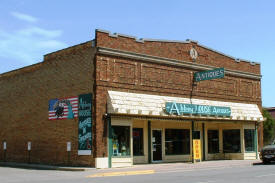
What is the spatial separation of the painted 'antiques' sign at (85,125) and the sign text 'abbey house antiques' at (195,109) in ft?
17.2

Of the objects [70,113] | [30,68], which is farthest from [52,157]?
[30,68]

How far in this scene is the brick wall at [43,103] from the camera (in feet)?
77.9

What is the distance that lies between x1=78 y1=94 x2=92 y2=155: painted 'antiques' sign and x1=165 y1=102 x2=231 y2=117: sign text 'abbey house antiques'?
17.2 feet

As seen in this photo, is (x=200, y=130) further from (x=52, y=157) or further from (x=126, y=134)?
(x=52, y=157)

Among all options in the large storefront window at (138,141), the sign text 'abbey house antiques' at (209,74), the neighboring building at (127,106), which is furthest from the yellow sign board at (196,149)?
the sign text 'abbey house antiques' at (209,74)

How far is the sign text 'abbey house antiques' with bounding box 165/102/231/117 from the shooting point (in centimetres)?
2563

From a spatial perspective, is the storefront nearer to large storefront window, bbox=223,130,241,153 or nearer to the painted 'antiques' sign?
large storefront window, bbox=223,130,241,153

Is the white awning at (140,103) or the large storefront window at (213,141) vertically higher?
the white awning at (140,103)

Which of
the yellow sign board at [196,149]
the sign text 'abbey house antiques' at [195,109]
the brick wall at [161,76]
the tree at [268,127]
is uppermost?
the brick wall at [161,76]

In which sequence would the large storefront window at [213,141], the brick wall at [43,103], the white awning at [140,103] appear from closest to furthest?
the white awning at [140,103], the brick wall at [43,103], the large storefront window at [213,141]

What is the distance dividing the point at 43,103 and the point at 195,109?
34.0 feet

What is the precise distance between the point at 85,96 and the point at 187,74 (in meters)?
8.42

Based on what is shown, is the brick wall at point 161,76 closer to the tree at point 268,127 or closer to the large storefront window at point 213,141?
the large storefront window at point 213,141

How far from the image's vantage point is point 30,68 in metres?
28.5
